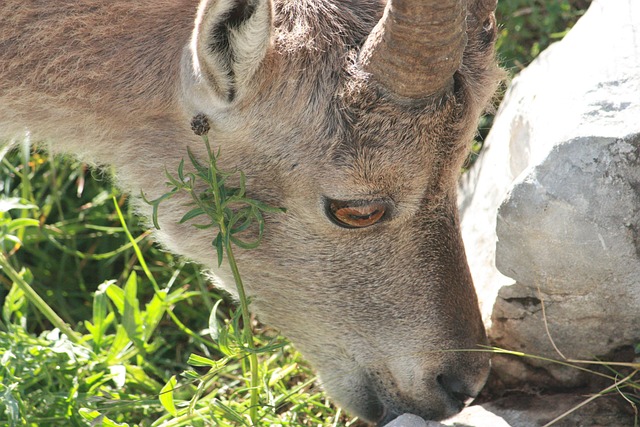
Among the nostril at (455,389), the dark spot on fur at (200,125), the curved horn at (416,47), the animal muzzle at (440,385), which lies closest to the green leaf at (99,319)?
the dark spot on fur at (200,125)

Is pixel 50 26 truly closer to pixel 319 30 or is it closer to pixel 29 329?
pixel 319 30

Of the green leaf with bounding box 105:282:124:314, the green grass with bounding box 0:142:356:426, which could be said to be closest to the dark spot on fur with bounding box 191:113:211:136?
the green grass with bounding box 0:142:356:426

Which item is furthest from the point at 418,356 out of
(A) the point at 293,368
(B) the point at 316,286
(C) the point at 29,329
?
(C) the point at 29,329

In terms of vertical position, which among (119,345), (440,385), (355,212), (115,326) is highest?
(355,212)

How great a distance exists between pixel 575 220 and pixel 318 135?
49.0 inches

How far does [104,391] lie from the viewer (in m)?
4.88

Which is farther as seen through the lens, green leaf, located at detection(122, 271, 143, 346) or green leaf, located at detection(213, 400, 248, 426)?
green leaf, located at detection(122, 271, 143, 346)

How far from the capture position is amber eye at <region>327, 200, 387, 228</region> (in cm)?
399

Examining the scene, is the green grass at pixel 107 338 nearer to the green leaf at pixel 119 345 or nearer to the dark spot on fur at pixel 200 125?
the green leaf at pixel 119 345

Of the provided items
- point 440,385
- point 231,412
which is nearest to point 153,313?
point 231,412

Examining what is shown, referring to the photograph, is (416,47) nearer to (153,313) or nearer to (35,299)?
(153,313)

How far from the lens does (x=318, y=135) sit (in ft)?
13.0

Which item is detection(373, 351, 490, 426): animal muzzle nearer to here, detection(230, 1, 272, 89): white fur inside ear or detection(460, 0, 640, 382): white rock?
detection(460, 0, 640, 382): white rock

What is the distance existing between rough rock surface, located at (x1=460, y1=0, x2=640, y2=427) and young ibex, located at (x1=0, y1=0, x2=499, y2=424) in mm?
294
